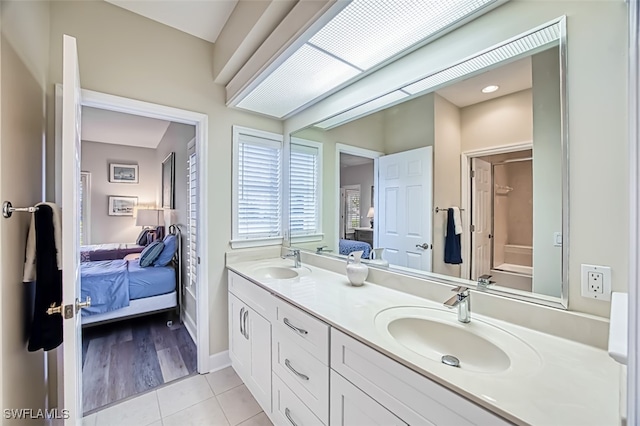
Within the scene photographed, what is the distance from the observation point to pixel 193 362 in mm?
2371

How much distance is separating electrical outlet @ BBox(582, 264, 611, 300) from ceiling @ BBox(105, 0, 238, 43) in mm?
2395

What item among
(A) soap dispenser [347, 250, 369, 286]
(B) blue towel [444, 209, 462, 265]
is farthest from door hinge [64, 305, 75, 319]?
(B) blue towel [444, 209, 462, 265]

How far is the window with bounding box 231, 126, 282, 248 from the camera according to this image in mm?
2369

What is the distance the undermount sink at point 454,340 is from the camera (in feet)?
3.03

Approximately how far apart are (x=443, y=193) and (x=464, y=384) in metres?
1.05

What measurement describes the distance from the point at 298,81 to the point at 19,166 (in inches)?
61.0

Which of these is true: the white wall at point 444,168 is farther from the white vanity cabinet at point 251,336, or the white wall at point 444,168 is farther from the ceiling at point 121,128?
the ceiling at point 121,128

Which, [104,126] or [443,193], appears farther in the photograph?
[104,126]

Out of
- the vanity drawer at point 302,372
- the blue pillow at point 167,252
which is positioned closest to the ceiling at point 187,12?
the vanity drawer at point 302,372

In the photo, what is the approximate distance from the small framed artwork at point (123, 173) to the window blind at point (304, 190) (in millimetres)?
4793

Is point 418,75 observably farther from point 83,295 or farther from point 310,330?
point 83,295

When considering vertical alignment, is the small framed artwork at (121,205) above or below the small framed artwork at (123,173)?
below

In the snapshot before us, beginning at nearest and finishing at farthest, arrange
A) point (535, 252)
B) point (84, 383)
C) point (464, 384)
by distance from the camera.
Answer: point (464, 384)
point (535, 252)
point (84, 383)

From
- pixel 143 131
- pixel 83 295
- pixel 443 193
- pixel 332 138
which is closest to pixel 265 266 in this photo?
pixel 332 138
